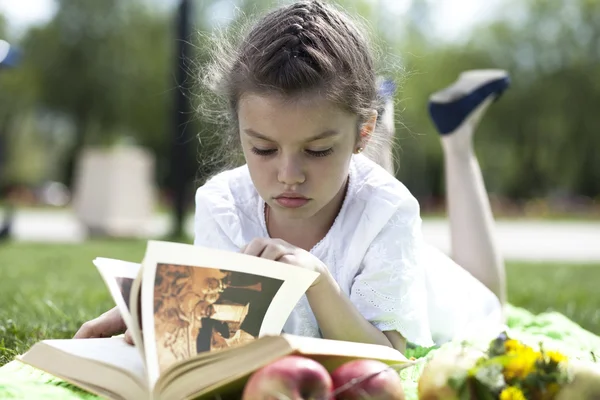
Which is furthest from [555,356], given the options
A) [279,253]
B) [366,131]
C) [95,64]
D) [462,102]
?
[95,64]

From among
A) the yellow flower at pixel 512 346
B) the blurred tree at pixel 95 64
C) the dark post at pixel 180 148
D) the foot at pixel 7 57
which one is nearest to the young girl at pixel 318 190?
the yellow flower at pixel 512 346

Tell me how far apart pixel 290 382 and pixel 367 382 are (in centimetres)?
18

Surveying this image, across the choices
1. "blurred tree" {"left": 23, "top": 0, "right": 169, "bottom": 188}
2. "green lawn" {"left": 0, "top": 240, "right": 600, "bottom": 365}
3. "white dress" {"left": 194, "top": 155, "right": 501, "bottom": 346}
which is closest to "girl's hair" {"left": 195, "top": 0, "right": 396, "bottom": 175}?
"white dress" {"left": 194, "top": 155, "right": 501, "bottom": 346}

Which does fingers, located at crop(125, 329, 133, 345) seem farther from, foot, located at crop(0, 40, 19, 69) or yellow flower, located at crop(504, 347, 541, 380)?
foot, located at crop(0, 40, 19, 69)

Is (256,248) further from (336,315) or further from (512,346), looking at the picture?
(512,346)

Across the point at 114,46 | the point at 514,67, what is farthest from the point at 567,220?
the point at 114,46

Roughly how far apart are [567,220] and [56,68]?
15.2 metres

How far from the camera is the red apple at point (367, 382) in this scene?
1.63 m

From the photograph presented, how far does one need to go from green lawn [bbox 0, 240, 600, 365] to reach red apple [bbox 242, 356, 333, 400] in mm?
1138

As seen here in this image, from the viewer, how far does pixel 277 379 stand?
1550 millimetres

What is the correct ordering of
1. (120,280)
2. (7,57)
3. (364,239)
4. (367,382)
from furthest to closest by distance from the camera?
(7,57)
(364,239)
(120,280)
(367,382)

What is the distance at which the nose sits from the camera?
210 cm

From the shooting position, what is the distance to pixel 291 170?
2098 mm

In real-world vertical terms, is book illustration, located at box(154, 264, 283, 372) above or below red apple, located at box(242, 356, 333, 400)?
above
